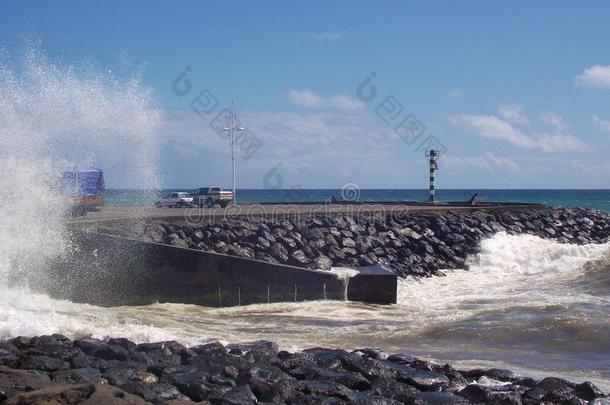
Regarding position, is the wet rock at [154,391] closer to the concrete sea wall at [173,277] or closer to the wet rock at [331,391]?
the wet rock at [331,391]

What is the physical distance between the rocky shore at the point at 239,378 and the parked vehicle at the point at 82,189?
7271 mm

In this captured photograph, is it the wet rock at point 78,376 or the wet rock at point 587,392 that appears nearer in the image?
the wet rock at point 78,376

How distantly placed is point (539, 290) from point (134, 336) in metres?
11.4

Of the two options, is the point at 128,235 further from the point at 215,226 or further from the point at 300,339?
the point at 300,339

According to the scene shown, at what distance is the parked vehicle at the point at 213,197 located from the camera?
120 feet

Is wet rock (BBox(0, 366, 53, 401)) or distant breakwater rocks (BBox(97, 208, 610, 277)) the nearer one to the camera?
wet rock (BBox(0, 366, 53, 401))

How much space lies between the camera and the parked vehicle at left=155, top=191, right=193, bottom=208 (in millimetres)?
37406

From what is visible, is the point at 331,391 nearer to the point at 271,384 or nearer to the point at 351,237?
the point at 271,384

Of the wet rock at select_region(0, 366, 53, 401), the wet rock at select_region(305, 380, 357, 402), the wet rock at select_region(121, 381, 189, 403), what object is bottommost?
the wet rock at select_region(305, 380, 357, 402)

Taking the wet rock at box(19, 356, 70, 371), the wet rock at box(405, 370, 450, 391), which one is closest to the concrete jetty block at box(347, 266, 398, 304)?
the wet rock at box(405, 370, 450, 391)

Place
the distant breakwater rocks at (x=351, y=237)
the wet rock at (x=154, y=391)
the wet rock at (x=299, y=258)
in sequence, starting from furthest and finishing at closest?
the distant breakwater rocks at (x=351, y=237) < the wet rock at (x=299, y=258) < the wet rock at (x=154, y=391)

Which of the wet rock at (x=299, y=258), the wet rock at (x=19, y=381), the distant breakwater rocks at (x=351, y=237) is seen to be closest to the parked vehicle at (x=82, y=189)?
the distant breakwater rocks at (x=351, y=237)

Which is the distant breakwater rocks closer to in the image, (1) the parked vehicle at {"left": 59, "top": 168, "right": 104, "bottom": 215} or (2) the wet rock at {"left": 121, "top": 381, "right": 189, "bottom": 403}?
(1) the parked vehicle at {"left": 59, "top": 168, "right": 104, "bottom": 215}

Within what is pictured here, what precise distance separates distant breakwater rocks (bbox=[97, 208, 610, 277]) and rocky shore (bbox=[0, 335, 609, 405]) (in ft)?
25.2
